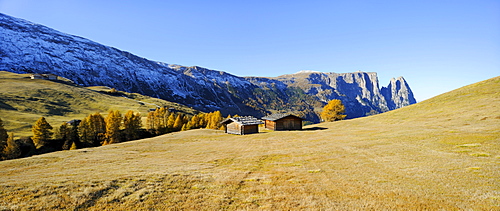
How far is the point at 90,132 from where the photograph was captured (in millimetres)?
92562

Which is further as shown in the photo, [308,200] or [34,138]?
[34,138]

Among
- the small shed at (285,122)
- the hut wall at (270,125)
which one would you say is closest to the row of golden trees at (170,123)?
the hut wall at (270,125)

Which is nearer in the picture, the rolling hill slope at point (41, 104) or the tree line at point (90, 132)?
the tree line at point (90, 132)

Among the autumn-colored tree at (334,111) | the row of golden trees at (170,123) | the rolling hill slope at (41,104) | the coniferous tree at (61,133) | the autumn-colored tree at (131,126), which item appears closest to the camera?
the coniferous tree at (61,133)

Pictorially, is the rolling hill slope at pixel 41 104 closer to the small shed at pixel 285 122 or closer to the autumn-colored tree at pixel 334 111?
the small shed at pixel 285 122

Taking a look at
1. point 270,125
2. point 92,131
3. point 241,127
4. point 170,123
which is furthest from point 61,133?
point 270,125

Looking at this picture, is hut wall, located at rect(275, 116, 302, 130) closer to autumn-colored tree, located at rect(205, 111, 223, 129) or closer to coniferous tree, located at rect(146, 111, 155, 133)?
autumn-colored tree, located at rect(205, 111, 223, 129)

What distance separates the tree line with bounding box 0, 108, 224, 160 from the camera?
74.4 meters

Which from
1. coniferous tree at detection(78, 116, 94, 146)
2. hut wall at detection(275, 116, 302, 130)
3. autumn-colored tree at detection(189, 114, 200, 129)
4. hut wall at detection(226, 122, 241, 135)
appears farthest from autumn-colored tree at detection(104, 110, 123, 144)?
hut wall at detection(275, 116, 302, 130)

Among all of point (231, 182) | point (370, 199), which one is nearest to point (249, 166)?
point (231, 182)

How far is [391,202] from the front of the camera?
13672 millimetres

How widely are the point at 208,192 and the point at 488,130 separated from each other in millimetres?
42330

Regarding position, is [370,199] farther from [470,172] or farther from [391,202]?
[470,172]

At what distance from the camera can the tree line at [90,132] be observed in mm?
74444
